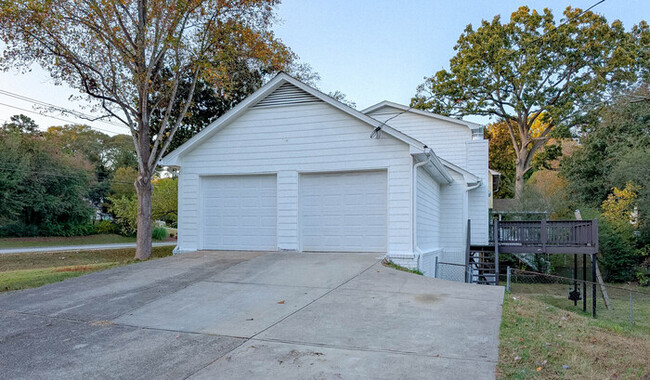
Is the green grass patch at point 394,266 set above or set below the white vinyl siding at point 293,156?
below

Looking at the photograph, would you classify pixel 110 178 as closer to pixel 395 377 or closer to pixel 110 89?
pixel 110 89

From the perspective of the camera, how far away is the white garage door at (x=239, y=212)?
1148 centimetres

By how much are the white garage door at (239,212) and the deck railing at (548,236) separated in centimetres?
703

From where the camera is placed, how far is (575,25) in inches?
958

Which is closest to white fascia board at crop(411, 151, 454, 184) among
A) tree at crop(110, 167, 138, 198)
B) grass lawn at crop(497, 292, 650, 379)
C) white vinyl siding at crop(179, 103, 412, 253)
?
white vinyl siding at crop(179, 103, 412, 253)

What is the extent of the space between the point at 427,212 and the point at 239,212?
5.30 meters

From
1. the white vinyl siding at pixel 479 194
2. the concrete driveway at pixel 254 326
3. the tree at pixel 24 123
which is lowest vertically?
the concrete driveway at pixel 254 326

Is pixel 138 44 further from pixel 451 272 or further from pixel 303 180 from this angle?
pixel 451 272

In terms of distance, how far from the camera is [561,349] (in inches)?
184

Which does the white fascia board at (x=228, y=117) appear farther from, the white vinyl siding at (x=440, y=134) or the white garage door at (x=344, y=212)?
the white vinyl siding at (x=440, y=134)

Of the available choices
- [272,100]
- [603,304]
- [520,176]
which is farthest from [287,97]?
[520,176]

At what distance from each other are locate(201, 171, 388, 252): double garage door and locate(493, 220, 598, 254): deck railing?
198 inches

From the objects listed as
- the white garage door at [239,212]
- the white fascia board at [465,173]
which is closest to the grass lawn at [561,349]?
the white garage door at [239,212]

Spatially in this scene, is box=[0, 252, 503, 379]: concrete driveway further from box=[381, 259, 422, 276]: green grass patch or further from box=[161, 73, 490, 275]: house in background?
box=[161, 73, 490, 275]: house in background
